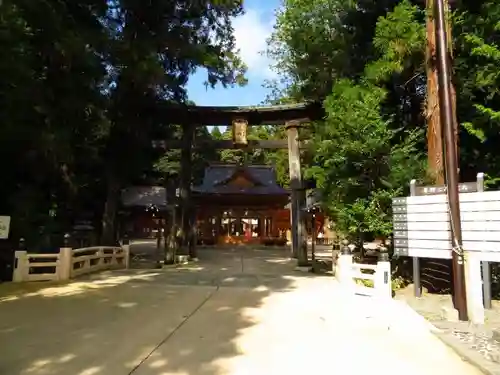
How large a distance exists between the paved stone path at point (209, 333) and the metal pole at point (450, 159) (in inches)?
30.9

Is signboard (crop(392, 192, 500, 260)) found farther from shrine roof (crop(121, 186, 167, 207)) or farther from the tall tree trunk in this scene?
shrine roof (crop(121, 186, 167, 207))

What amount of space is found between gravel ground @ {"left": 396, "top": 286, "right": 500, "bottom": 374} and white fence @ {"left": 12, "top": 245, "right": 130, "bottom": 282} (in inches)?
314

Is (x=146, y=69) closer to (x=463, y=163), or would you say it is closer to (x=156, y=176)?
(x=463, y=163)

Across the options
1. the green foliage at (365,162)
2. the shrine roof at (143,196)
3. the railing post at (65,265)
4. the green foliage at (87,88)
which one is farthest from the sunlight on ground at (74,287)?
the shrine roof at (143,196)

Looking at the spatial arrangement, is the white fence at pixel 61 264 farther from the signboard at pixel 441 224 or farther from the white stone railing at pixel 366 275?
the signboard at pixel 441 224

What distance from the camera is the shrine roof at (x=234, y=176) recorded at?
30.0 meters

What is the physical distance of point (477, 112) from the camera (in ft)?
34.9

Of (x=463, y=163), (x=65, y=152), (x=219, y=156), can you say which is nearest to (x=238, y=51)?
(x=65, y=152)

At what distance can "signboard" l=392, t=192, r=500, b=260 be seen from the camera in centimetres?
748

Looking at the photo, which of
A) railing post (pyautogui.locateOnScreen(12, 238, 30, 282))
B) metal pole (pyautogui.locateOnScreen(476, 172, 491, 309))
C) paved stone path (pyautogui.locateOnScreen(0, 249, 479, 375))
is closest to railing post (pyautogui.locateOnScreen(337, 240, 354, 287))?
paved stone path (pyautogui.locateOnScreen(0, 249, 479, 375))

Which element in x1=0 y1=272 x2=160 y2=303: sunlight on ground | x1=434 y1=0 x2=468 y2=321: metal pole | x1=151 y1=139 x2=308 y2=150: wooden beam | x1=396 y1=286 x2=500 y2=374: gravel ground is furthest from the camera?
x1=151 y1=139 x2=308 y2=150: wooden beam

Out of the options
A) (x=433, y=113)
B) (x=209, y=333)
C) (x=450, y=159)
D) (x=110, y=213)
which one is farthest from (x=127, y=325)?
(x=110, y=213)

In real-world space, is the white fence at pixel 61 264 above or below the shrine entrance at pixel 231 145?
below

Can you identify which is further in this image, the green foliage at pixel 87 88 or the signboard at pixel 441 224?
the green foliage at pixel 87 88
